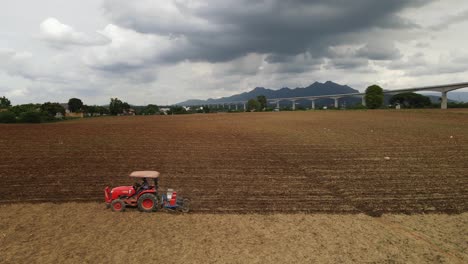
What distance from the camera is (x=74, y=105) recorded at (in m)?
138

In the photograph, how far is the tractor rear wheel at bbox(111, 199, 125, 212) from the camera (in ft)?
36.2

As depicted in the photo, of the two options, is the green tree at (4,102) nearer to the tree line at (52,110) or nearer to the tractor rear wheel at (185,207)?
the tree line at (52,110)

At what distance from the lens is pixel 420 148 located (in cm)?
2258

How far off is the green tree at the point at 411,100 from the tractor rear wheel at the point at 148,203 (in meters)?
130

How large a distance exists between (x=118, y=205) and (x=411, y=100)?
13915 cm

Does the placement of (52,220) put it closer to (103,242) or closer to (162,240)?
(103,242)

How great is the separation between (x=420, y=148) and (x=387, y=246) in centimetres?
1712

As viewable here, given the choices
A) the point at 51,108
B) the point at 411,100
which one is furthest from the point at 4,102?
the point at 411,100

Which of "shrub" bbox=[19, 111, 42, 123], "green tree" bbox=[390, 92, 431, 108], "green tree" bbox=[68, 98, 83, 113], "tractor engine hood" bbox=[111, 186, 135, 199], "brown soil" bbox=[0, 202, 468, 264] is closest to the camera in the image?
"brown soil" bbox=[0, 202, 468, 264]

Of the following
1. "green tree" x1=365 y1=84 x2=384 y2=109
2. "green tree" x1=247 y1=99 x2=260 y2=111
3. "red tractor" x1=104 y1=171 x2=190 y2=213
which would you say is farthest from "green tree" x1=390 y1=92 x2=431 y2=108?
"red tractor" x1=104 y1=171 x2=190 y2=213

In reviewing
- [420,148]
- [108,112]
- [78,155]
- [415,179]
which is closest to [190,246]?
[415,179]

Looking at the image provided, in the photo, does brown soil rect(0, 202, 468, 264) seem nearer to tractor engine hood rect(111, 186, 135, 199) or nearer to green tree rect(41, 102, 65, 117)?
tractor engine hood rect(111, 186, 135, 199)

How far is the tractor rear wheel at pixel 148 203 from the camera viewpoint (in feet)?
36.1

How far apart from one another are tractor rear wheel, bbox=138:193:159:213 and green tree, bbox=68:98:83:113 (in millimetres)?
145368
